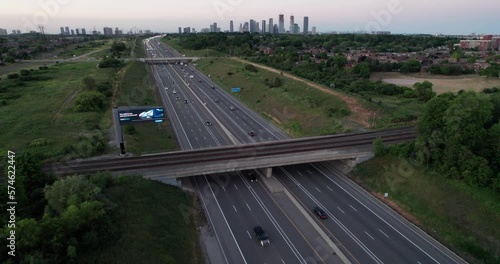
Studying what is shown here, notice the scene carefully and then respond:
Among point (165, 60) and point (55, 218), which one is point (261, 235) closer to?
point (55, 218)

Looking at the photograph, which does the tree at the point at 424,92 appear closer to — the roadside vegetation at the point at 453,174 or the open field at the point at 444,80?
the open field at the point at 444,80


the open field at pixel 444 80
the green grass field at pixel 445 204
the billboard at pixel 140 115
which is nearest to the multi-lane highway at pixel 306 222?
the green grass field at pixel 445 204

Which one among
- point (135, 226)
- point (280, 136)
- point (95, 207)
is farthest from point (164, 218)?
point (280, 136)

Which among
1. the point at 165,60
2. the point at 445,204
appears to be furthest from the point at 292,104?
the point at 165,60

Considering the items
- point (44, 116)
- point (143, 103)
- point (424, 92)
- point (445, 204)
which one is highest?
point (424, 92)

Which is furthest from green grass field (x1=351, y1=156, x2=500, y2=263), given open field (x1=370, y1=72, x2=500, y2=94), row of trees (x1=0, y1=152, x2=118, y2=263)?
open field (x1=370, y1=72, x2=500, y2=94)

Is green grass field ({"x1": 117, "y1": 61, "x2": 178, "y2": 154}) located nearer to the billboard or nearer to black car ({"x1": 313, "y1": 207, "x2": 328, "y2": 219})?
the billboard
